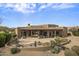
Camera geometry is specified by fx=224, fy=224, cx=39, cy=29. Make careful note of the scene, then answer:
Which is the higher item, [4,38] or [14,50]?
[4,38]

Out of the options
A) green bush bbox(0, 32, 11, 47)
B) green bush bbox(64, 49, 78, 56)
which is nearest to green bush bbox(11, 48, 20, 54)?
green bush bbox(0, 32, 11, 47)

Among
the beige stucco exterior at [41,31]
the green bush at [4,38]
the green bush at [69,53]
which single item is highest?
the beige stucco exterior at [41,31]

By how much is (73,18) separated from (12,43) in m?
0.88

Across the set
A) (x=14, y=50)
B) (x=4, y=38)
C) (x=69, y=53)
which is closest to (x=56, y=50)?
(x=69, y=53)

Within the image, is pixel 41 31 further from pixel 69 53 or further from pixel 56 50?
pixel 69 53

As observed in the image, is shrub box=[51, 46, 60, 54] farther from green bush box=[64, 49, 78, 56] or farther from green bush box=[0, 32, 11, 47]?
green bush box=[0, 32, 11, 47]

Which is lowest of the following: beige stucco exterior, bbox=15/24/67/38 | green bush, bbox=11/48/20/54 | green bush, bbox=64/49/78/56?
green bush, bbox=64/49/78/56

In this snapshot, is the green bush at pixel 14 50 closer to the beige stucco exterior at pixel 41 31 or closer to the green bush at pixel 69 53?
the beige stucco exterior at pixel 41 31

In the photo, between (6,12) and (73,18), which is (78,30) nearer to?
(73,18)

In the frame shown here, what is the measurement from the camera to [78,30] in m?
2.99

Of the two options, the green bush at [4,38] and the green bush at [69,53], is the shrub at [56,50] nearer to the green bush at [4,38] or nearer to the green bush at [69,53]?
the green bush at [69,53]

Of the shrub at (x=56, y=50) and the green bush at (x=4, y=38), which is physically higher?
the green bush at (x=4, y=38)

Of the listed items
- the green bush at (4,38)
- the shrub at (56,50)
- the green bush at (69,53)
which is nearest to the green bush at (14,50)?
the green bush at (4,38)

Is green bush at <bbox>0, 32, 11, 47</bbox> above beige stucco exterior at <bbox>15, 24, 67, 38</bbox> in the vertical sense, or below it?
below
